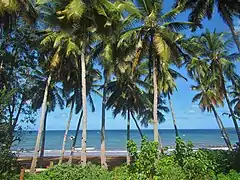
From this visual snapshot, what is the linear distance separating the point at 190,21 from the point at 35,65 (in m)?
10.2

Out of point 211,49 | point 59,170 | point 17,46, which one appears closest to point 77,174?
point 59,170

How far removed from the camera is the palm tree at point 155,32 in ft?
51.4

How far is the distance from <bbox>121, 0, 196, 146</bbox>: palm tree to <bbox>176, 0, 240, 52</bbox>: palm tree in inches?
27.4

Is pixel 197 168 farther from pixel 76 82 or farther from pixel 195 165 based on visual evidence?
pixel 76 82

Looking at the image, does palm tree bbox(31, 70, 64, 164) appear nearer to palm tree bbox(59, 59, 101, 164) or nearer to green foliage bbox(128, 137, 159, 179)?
palm tree bbox(59, 59, 101, 164)

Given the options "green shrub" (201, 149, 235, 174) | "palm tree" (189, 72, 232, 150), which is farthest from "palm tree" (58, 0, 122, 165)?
"palm tree" (189, 72, 232, 150)

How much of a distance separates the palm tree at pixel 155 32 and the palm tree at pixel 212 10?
27.4 inches

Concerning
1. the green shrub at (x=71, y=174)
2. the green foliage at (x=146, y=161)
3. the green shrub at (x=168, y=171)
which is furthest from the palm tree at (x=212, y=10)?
the green shrub at (x=71, y=174)

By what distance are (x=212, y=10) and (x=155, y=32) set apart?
3.39m

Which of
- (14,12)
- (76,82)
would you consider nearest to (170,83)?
(76,82)

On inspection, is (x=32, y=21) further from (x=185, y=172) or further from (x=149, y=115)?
(x=149, y=115)

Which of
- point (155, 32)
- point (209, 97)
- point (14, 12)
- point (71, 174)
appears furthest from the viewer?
point (209, 97)

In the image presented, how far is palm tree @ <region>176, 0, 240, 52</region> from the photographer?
598 inches

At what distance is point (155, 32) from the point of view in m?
16.0
